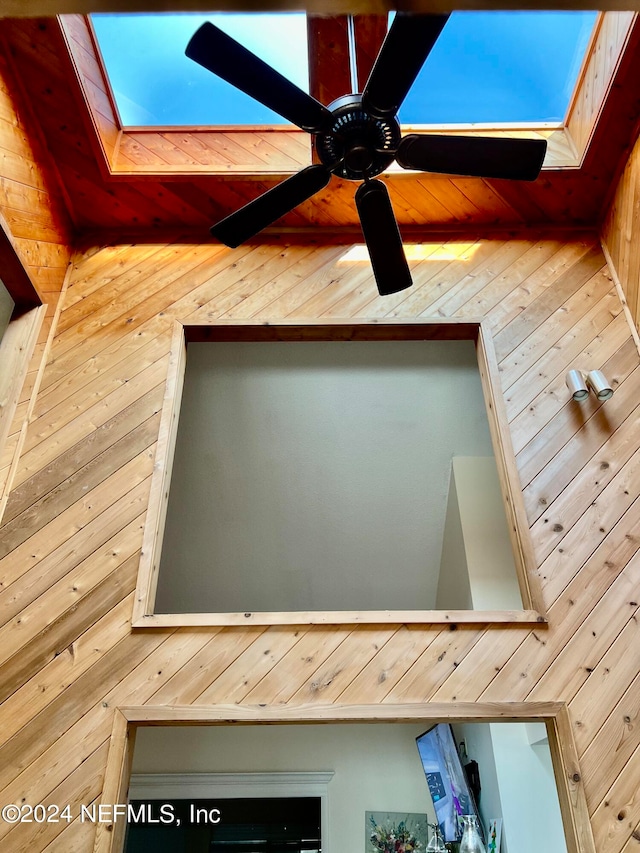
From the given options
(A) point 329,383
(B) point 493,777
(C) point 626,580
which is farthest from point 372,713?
(A) point 329,383

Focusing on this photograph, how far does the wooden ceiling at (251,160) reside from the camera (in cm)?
298

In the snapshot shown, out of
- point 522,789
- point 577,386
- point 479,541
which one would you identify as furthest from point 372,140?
point 522,789

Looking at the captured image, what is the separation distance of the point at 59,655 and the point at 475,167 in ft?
7.45

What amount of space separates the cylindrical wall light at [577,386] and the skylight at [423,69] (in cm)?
141

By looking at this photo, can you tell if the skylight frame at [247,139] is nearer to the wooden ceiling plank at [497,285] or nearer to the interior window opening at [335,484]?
the wooden ceiling plank at [497,285]

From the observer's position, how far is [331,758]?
15.4 ft

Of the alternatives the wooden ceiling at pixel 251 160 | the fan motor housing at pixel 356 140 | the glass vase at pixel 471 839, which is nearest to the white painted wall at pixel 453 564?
the glass vase at pixel 471 839

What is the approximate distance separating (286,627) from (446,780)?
8.43 ft

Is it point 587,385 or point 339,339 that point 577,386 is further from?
point 339,339

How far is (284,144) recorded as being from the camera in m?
3.39

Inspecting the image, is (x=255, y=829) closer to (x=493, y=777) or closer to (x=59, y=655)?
(x=493, y=777)

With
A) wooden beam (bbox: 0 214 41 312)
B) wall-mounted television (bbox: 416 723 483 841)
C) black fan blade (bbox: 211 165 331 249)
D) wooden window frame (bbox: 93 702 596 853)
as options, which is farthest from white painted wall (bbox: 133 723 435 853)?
black fan blade (bbox: 211 165 331 249)

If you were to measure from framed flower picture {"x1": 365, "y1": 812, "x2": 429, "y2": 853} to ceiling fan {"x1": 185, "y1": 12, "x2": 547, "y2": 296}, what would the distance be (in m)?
3.80

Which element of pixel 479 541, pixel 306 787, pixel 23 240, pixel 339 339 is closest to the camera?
pixel 23 240
